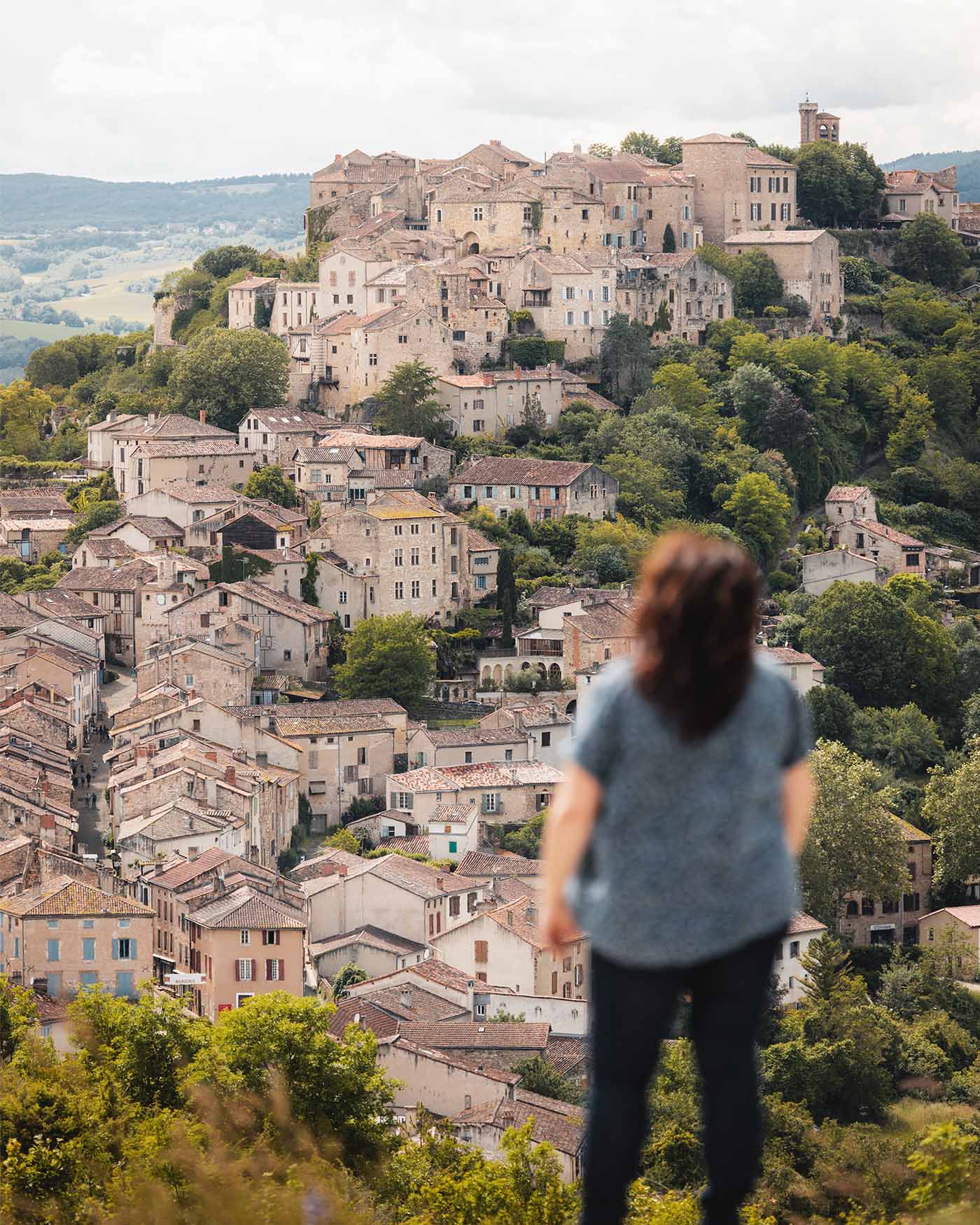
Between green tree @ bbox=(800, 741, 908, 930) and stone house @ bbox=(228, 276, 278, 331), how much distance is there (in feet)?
113

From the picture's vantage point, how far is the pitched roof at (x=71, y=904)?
36.3m

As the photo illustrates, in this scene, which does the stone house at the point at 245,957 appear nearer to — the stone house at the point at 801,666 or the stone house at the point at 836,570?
the stone house at the point at 801,666

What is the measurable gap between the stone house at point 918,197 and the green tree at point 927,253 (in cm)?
219

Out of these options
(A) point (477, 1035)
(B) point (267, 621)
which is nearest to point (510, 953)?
(A) point (477, 1035)

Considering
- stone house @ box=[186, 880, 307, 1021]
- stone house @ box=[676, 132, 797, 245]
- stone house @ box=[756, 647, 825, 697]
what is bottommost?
stone house @ box=[186, 880, 307, 1021]

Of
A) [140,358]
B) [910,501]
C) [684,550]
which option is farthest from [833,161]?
[684,550]

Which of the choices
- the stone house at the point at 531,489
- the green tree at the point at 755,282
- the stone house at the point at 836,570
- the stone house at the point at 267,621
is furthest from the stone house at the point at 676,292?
the stone house at the point at 267,621

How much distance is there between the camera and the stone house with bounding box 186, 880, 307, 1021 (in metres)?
36.4

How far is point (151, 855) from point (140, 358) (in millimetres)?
42765

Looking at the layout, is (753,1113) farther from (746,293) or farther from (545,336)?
(746,293)

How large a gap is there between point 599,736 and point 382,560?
49.6m

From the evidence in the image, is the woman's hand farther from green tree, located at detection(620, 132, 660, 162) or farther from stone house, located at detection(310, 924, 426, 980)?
green tree, located at detection(620, 132, 660, 162)

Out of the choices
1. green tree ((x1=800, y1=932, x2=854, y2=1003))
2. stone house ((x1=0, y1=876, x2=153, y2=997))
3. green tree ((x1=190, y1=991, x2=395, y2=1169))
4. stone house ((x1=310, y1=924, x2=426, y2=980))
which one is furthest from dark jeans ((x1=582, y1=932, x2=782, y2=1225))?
green tree ((x1=800, y1=932, x2=854, y2=1003))

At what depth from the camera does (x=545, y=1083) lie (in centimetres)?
3325
